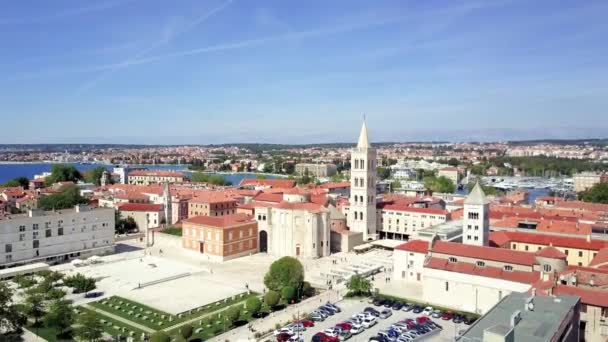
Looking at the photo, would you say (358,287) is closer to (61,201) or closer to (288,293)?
(288,293)

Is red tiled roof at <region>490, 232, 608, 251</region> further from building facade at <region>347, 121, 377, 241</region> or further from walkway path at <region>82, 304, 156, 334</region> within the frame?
walkway path at <region>82, 304, 156, 334</region>

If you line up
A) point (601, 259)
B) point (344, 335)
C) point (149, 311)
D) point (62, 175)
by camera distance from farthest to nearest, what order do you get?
point (62, 175)
point (601, 259)
point (149, 311)
point (344, 335)

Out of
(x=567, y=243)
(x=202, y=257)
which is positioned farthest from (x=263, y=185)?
(x=567, y=243)

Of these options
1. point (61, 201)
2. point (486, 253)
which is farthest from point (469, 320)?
point (61, 201)

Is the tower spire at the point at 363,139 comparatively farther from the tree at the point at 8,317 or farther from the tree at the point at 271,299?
the tree at the point at 8,317

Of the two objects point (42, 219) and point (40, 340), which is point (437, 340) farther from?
point (42, 219)

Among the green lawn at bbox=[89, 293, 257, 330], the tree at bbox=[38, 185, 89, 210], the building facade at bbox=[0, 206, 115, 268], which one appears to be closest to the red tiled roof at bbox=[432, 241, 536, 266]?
the green lawn at bbox=[89, 293, 257, 330]
